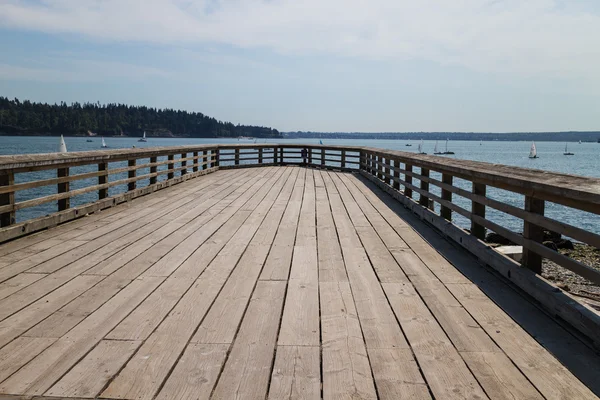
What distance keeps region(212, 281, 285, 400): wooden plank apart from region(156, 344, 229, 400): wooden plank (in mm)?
50

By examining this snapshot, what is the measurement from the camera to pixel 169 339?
2.99 metres

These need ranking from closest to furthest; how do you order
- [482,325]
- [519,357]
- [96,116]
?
1. [519,357]
2. [482,325]
3. [96,116]

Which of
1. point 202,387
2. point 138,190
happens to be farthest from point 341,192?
point 202,387

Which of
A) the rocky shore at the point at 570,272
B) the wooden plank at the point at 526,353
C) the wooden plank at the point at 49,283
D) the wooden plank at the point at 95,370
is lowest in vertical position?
the rocky shore at the point at 570,272

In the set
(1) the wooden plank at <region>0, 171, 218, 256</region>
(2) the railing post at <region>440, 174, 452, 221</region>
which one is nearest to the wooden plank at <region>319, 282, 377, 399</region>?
(2) the railing post at <region>440, 174, 452, 221</region>

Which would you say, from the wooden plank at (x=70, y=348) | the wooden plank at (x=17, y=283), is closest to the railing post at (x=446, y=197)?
the wooden plank at (x=70, y=348)

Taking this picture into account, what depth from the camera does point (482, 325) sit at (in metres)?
3.30

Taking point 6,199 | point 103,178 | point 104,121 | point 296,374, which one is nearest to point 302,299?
point 296,374

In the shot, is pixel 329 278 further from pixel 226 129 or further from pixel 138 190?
pixel 226 129

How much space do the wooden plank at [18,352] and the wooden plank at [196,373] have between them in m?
0.81

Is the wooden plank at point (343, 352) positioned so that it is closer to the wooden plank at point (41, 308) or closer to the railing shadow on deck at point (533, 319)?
the railing shadow on deck at point (533, 319)

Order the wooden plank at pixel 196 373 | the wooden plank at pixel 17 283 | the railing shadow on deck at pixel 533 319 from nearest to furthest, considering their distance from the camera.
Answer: the wooden plank at pixel 196 373 < the railing shadow on deck at pixel 533 319 < the wooden plank at pixel 17 283

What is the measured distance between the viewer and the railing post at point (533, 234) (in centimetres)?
401

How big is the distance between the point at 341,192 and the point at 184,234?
18.9 ft
